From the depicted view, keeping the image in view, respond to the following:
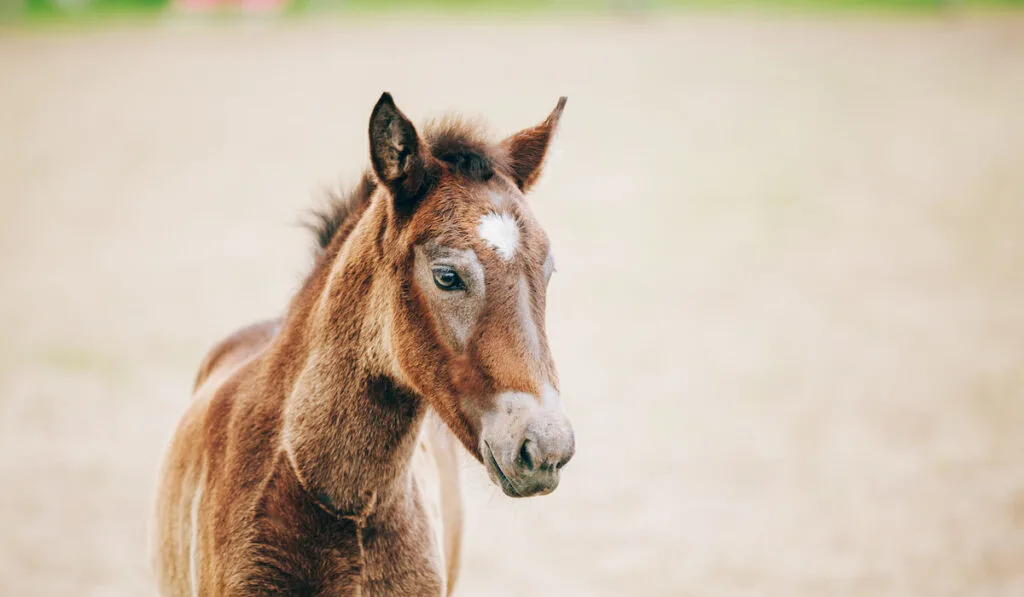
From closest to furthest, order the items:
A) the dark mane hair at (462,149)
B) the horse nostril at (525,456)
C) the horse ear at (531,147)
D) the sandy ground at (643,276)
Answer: the horse nostril at (525,456) < the dark mane hair at (462,149) < the horse ear at (531,147) < the sandy ground at (643,276)

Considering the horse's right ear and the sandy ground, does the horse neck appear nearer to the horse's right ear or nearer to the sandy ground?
the horse's right ear

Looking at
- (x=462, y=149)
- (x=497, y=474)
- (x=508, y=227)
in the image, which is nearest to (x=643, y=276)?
(x=462, y=149)

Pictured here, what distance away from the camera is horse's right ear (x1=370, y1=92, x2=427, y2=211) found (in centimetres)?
268

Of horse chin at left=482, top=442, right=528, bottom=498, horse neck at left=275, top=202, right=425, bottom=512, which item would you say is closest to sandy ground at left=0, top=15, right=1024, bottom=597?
horse neck at left=275, top=202, right=425, bottom=512

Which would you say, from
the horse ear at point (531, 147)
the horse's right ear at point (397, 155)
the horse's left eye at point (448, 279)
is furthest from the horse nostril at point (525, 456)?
the horse ear at point (531, 147)

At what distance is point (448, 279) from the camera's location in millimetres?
2676

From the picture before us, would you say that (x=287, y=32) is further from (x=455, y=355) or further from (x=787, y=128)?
(x=455, y=355)

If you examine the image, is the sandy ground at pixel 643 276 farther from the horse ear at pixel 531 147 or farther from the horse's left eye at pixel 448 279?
the horse ear at pixel 531 147

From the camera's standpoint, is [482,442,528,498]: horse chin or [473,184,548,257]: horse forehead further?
[473,184,548,257]: horse forehead

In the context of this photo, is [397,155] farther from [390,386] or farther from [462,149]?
[390,386]

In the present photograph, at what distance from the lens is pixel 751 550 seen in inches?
248

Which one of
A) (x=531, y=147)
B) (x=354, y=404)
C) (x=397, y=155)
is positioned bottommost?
(x=354, y=404)

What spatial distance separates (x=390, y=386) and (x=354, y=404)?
0.12m

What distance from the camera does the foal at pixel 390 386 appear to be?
2623 millimetres
